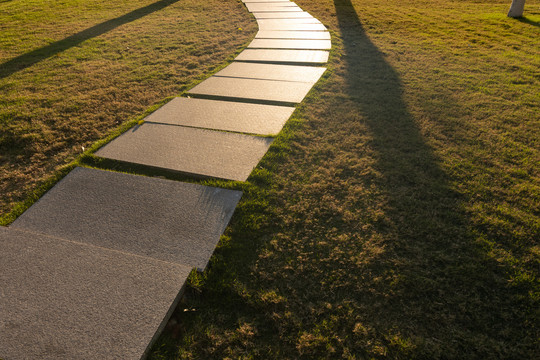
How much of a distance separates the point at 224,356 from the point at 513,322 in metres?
1.46

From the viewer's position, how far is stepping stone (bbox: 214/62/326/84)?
4.30 m

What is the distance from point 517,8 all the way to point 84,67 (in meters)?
9.00

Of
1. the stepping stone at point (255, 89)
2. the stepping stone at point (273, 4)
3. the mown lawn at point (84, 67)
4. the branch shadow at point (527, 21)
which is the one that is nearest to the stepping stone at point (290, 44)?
the mown lawn at point (84, 67)

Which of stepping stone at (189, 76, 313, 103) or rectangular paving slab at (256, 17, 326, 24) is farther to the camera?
rectangular paving slab at (256, 17, 326, 24)

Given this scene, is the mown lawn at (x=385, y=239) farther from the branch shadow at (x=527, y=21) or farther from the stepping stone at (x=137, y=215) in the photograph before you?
the branch shadow at (x=527, y=21)

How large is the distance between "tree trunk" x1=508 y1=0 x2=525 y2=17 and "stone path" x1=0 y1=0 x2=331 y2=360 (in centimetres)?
681

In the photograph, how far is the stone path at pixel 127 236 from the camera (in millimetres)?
1472

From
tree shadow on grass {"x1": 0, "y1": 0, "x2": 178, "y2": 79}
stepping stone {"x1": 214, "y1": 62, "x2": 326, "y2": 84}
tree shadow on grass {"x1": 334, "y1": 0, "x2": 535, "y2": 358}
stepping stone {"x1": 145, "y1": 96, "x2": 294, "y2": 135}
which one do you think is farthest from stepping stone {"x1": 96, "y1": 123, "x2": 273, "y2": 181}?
tree shadow on grass {"x1": 0, "y1": 0, "x2": 178, "y2": 79}

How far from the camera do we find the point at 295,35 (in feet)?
20.0

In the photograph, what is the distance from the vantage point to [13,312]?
1537 millimetres

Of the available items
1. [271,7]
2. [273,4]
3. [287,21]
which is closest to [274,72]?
[287,21]

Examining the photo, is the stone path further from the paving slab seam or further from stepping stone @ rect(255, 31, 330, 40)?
stepping stone @ rect(255, 31, 330, 40)

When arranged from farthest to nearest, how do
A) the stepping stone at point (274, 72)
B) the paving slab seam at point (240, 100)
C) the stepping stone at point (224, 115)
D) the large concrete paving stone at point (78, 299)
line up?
the stepping stone at point (274, 72) < the paving slab seam at point (240, 100) < the stepping stone at point (224, 115) < the large concrete paving stone at point (78, 299)

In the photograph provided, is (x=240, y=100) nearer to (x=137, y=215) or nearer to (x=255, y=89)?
(x=255, y=89)
